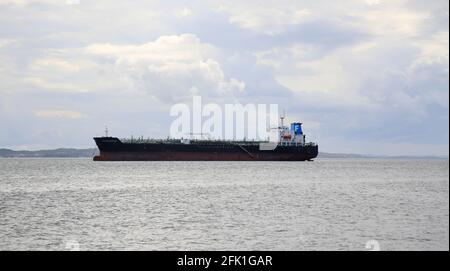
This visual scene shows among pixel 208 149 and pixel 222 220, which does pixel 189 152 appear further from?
pixel 222 220

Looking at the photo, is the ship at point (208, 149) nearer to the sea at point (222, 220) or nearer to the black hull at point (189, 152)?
the black hull at point (189, 152)

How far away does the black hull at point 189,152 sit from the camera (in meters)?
130

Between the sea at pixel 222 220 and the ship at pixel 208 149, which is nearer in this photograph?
the sea at pixel 222 220

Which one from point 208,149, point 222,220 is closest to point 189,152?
point 208,149

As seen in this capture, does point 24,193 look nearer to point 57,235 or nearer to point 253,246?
point 57,235

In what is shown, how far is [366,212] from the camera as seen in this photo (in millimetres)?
43094

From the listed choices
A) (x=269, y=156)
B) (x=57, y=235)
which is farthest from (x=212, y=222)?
(x=269, y=156)

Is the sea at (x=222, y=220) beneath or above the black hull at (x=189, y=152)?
beneath

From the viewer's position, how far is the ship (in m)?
130

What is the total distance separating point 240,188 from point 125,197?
16.3m

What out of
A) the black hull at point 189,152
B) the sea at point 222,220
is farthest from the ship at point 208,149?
the sea at point 222,220

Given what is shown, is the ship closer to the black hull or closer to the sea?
the black hull
